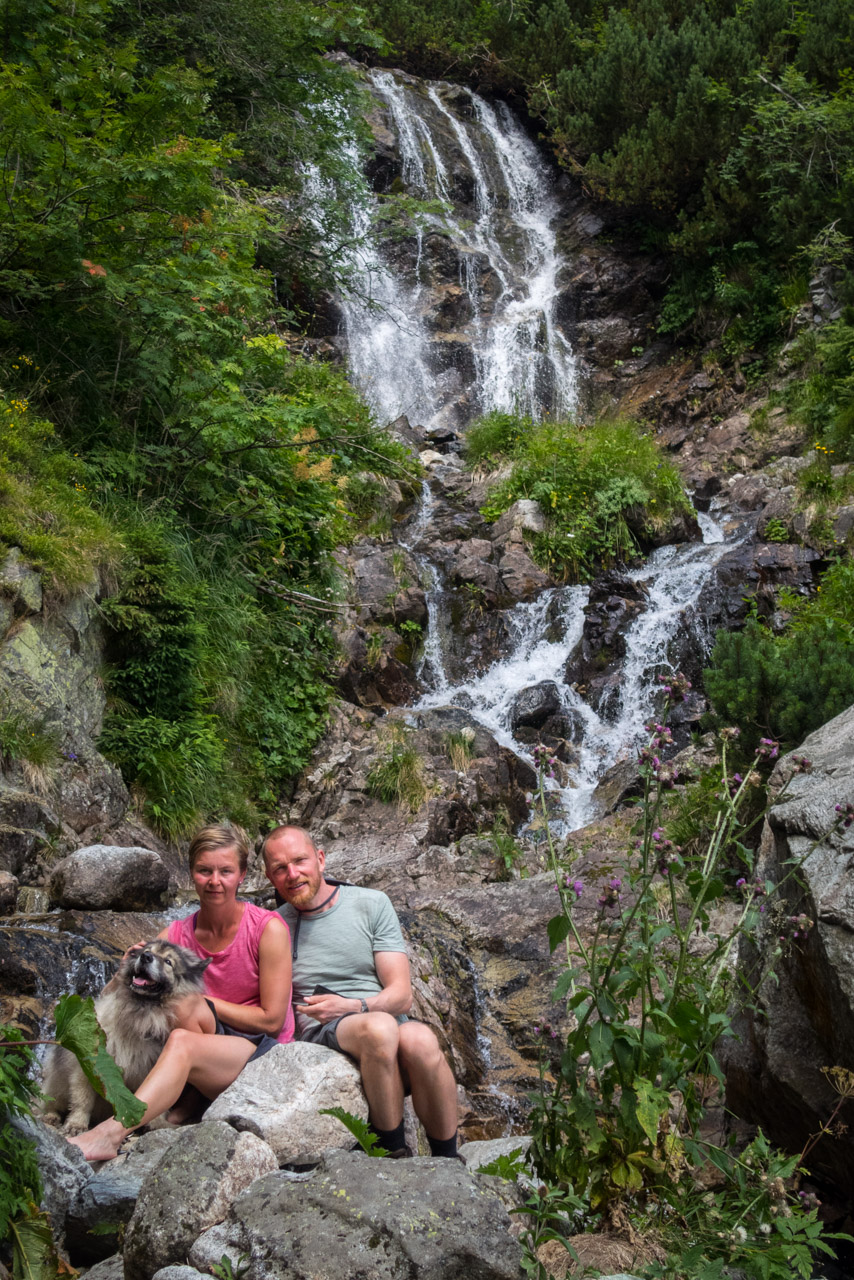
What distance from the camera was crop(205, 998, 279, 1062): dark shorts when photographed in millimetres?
2711

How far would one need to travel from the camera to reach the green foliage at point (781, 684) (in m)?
5.04

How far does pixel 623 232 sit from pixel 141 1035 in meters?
16.7

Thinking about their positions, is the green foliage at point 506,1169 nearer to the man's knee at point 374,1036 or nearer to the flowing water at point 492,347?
the man's knee at point 374,1036

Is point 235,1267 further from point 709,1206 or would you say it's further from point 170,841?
point 170,841

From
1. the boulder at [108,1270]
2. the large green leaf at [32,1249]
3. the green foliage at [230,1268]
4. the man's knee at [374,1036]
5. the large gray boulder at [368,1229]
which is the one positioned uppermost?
the large gray boulder at [368,1229]

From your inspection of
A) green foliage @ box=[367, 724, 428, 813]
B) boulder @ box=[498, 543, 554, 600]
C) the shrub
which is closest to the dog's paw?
the shrub

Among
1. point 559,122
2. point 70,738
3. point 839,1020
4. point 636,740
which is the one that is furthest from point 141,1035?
point 559,122

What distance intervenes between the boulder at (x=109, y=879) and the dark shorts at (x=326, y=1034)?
1.79m

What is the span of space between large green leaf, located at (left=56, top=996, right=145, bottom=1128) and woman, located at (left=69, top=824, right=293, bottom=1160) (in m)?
0.45

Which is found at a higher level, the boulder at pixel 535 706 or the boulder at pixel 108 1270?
the boulder at pixel 108 1270

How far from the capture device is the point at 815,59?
510 inches

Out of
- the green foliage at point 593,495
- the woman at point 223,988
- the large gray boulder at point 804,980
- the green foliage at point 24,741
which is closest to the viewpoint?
the large gray boulder at point 804,980

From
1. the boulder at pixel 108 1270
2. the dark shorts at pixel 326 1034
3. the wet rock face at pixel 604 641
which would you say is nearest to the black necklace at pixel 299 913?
the dark shorts at pixel 326 1034

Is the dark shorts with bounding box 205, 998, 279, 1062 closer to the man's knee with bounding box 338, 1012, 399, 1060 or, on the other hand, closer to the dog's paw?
the man's knee with bounding box 338, 1012, 399, 1060
